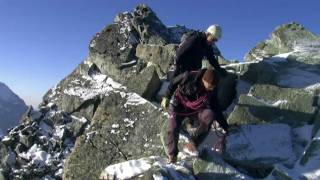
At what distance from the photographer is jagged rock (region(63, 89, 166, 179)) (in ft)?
52.2

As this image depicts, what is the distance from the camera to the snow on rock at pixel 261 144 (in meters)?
13.5

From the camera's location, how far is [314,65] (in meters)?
20.0

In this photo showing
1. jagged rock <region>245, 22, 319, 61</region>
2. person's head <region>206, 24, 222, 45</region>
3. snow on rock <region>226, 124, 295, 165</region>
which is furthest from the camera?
jagged rock <region>245, 22, 319, 61</region>

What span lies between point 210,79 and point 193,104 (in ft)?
3.75

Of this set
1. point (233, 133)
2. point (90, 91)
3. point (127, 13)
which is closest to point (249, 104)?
point (233, 133)

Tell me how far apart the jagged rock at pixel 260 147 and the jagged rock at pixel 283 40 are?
7.64 metres

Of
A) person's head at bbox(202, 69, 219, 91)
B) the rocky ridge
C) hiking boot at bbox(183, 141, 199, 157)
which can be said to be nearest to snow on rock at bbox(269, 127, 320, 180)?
the rocky ridge

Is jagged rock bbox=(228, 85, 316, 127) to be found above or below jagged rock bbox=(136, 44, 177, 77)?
below

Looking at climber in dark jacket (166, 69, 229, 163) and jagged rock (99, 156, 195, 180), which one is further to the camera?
climber in dark jacket (166, 69, 229, 163)

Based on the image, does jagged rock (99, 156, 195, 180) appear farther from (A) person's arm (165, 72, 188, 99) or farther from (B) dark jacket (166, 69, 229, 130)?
(A) person's arm (165, 72, 188, 99)

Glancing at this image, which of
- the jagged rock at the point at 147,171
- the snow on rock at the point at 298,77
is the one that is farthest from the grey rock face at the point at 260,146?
the snow on rock at the point at 298,77

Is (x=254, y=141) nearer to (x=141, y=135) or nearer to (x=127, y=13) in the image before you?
(x=141, y=135)

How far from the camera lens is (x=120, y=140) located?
16859 mm

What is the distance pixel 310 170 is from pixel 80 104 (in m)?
14.7
